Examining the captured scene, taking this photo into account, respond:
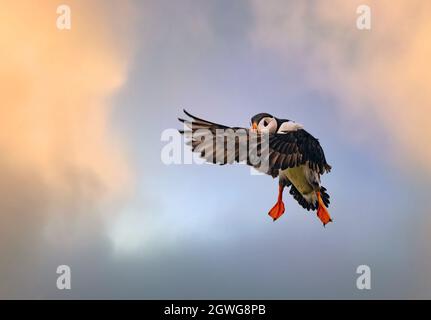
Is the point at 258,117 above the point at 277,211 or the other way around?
above

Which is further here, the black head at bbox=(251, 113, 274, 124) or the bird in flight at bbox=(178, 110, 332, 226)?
the black head at bbox=(251, 113, 274, 124)

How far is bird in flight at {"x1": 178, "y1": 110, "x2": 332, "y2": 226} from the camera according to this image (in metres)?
19.0

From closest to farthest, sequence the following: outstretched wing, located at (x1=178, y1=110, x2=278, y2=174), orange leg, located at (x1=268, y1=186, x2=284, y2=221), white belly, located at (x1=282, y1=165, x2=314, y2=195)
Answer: outstretched wing, located at (x1=178, y1=110, x2=278, y2=174)
white belly, located at (x1=282, y1=165, x2=314, y2=195)
orange leg, located at (x1=268, y1=186, x2=284, y2=221)

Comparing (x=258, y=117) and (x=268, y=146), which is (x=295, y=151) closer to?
(x=268, y=146)

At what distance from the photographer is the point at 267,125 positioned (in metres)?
19.2

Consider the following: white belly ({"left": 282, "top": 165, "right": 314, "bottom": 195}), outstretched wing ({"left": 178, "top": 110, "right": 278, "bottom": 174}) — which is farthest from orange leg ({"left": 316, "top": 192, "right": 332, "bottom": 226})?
outstretched wing ({"left": 178, "top": 110, "right": 278, "bottom": 174})

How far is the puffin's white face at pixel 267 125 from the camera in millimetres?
19094

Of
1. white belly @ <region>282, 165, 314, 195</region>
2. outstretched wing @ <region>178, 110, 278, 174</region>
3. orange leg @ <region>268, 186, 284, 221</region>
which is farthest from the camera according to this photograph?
orange leg @ <region>268, 186, 284, 221</region>

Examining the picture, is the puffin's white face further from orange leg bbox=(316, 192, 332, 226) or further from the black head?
orange leg bbox=(316, 192, 332, 226)

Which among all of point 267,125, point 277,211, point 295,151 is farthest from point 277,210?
point 267,125

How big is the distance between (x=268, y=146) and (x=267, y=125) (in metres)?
0.75

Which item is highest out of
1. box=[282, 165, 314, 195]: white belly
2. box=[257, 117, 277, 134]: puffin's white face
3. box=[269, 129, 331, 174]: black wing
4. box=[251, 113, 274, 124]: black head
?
box=[251, 113, 274, 124]: black head
